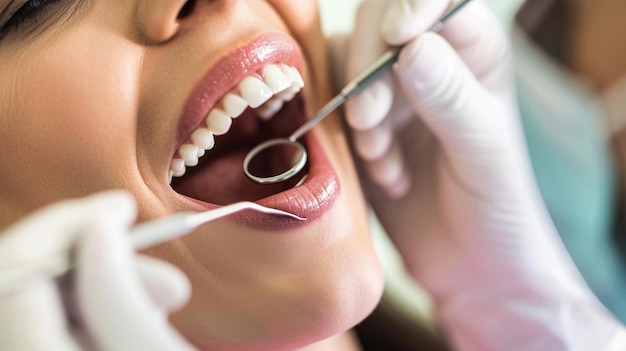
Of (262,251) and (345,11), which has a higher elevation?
(262,251)

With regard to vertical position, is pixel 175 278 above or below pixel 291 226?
above

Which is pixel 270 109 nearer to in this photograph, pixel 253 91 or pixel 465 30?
pixel 253 91

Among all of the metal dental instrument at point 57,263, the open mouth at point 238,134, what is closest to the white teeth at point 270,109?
the open mouth at point 238,134

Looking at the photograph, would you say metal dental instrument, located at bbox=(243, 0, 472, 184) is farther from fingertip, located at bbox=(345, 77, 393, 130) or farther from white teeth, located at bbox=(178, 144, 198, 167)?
white teeth, located at bbox=(178, 144, 198, 167)

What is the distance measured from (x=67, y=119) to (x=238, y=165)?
315mm

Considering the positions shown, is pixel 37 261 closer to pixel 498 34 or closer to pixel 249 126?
pixel 249 126

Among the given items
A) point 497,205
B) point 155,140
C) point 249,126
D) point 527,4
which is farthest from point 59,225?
point 527,4

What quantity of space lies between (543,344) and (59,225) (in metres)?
0.76

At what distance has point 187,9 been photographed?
0.70 m

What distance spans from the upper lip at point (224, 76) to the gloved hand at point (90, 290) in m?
0.27

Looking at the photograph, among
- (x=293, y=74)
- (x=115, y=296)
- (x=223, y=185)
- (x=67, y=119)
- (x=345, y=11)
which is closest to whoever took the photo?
(x=115, y=296)

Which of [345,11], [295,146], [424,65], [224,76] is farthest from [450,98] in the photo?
[345,11]

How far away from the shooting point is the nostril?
0.70m

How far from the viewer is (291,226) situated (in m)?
0.72
